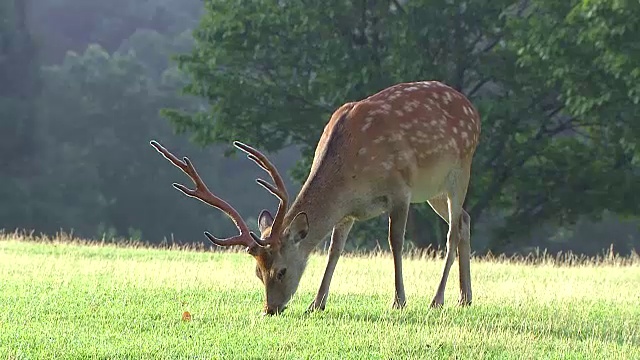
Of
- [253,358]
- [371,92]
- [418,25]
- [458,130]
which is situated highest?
[418,25]

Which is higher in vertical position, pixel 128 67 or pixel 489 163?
pixel 128 67

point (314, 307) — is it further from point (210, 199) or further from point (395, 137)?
point (395, 137)

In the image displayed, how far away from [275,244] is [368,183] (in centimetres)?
101

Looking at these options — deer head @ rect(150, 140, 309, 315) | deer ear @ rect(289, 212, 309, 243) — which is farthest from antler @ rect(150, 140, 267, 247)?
deer ear @ rect(289, 212, 309, 243)

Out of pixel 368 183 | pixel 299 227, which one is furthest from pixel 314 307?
pixel 368 183

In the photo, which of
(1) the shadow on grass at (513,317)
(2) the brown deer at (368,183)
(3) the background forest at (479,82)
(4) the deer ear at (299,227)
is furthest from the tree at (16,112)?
(4) the deer ear at (299,227)

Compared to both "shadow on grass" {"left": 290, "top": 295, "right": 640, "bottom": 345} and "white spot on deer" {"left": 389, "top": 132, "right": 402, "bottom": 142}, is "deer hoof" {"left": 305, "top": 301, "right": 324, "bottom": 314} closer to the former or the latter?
"shadow on grass" {"left": 290, "top": 295, "right": 640, "bottom": 345}

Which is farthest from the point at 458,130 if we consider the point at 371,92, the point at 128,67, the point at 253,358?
the point at 128,67

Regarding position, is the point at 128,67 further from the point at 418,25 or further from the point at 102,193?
the point at 418,25

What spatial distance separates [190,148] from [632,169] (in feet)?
68.9

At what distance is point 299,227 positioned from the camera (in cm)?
851

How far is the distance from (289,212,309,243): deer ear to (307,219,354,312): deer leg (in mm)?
599

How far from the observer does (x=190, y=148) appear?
41.7 metres

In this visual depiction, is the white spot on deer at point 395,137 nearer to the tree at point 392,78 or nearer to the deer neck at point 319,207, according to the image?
the deer neck at point 319,207
